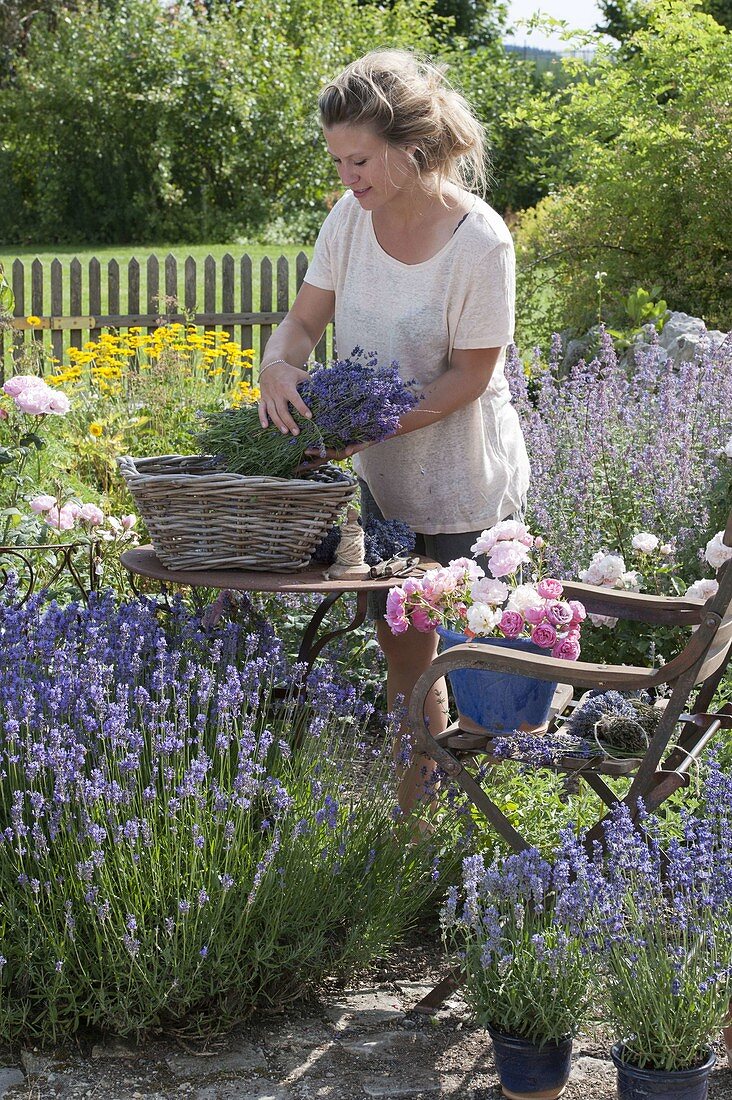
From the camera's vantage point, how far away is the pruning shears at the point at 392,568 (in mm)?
2867

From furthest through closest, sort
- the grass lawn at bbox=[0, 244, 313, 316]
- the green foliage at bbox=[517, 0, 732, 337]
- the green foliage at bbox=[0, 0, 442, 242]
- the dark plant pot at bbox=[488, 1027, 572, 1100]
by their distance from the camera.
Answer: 1. the green foliage at bbox=[0, 0, 442, 242]
2. the grass lawn at bbox=[0, 244, 313, 316]
3. the green foliage at bbox=[517, 0, 732, 337]
4. the dark plant pot at bbox=[488, 1027, 572, 1100]

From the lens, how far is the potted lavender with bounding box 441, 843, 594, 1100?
233 cm

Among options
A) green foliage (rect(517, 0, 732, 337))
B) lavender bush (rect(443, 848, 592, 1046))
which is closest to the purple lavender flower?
lavender bush (rect(443, 848, 592, 1046))

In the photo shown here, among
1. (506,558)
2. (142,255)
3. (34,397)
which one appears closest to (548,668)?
(506,558)

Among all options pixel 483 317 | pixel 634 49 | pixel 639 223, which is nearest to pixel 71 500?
pixel 483 317

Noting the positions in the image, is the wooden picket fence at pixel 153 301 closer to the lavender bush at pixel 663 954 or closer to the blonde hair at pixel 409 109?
the blonde hair at pixel 409 109

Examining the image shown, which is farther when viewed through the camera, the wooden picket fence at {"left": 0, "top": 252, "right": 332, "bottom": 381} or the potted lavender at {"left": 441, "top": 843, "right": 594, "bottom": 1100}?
the wooden picket fence at {"left": 0, "top": 252, "right": 332, "bottom": 381}

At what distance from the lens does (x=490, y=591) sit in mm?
2660

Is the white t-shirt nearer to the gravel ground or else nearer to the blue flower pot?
the blue flower pot

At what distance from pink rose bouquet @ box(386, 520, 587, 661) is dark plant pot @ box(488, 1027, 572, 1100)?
0.78 metres

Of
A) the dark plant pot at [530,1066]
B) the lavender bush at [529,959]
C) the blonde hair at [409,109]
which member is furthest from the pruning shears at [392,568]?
the dark plant pot at [530,1066]

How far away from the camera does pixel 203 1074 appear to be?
98.0 inches

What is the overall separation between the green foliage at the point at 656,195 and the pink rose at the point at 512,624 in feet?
Result: 21.2

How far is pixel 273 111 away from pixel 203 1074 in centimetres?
1776
